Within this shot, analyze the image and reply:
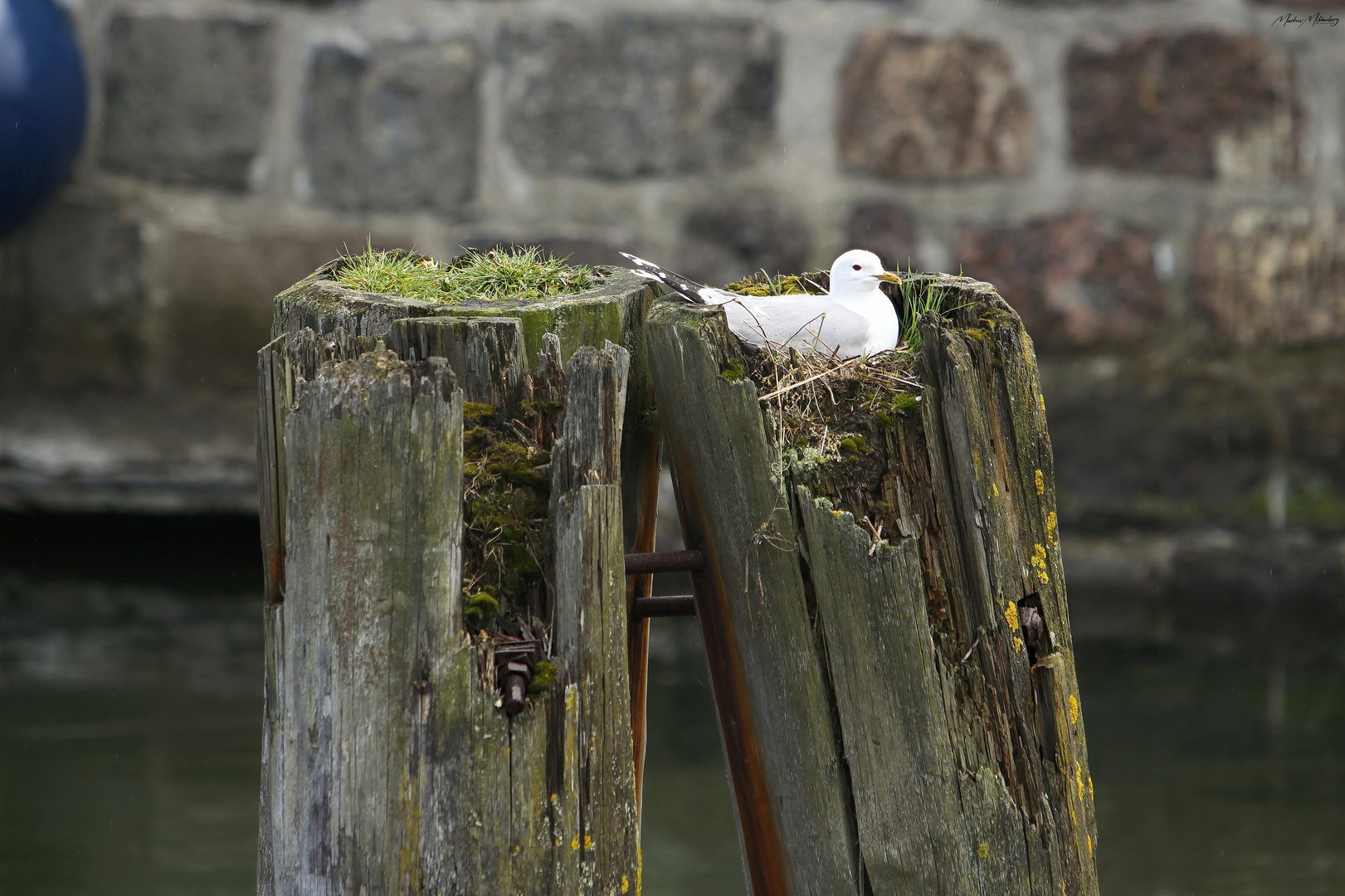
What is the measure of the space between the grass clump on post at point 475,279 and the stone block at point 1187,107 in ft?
8.96

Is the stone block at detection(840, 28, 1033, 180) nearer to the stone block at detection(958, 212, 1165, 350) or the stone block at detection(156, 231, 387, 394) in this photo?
the stone block at detection(958, 212, 1165, 350)

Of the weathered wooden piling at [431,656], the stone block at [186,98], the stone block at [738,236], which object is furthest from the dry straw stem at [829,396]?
the stone block at [186,98]

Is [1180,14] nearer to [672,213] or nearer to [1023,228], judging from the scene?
[1023,228]

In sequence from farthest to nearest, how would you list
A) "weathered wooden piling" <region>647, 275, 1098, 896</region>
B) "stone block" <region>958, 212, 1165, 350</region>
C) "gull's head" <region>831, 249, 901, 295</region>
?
1. "stone block" <region>958, 212, 1165, 350</region>
2. "gull's head" <region>831, 249, 901, 295</region>
3. "weathered wooden piling" <region>647, 275, 1098, 896</region>

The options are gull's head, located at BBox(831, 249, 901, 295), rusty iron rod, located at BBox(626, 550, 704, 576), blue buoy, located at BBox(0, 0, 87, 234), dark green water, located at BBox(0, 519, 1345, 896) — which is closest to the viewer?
rusty iron rod, located at BBox(626, 550, 704, 576)

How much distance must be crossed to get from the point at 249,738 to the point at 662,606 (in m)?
2.11

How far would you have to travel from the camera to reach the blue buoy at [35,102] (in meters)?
3.69

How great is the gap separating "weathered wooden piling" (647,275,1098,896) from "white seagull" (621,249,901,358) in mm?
104

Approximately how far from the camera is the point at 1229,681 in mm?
3768

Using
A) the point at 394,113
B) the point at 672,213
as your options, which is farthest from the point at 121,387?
the point at 672,213

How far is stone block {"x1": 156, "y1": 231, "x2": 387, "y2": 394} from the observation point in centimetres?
412

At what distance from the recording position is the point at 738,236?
4098mm

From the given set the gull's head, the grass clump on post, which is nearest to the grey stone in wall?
the gull's head

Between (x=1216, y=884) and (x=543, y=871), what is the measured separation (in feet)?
7.03
